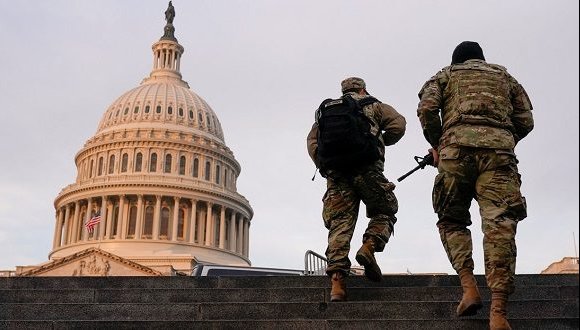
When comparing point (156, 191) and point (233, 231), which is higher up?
point (156, 191)

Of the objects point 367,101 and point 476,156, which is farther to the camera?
point 367,101

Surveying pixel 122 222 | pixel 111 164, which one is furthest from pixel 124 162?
pixel 122 222

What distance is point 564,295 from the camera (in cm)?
788

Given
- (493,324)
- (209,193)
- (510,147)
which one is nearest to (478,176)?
(510,147)

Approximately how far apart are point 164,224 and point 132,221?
3537 millimetres

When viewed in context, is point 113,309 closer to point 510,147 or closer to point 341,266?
point 341,266

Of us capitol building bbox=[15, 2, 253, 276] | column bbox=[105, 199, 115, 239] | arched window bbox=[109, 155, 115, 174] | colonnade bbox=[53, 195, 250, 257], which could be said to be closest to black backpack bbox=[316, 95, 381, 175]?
us capitol building bbox=[15, 2, 253, 276]

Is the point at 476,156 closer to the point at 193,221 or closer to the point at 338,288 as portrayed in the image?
the point at 338,288

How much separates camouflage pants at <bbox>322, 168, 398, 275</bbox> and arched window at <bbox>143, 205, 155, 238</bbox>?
69692mm

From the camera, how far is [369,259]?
7594 mm

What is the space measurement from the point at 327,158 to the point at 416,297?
178 centimetres

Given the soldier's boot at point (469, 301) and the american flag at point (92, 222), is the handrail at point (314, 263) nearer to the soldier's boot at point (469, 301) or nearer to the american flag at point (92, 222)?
the soldier's boot at point (469, 301)

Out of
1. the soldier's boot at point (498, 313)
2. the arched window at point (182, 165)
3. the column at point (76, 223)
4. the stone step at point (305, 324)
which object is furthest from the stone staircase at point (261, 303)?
the arched window at point (182, 165)

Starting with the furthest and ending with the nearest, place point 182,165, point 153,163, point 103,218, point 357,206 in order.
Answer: point 182,165
point 153,163
point 103,218
point 357,206
